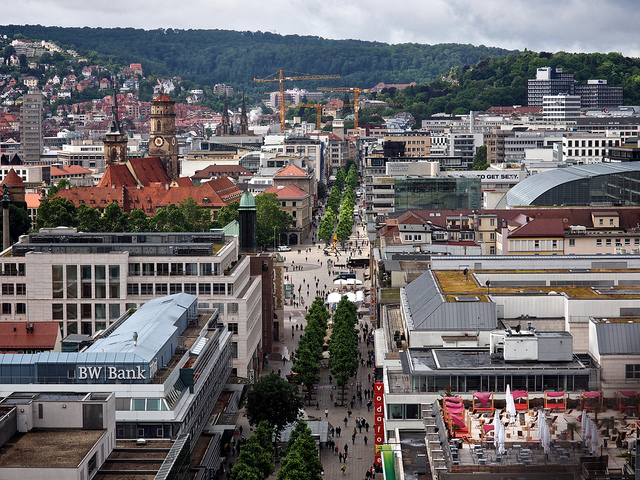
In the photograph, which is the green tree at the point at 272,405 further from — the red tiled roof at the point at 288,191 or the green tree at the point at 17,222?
the red tiled roof at the point at 288,191

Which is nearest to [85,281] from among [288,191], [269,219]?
[269,219]

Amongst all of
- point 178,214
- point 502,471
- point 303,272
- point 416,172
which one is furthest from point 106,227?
point 502,471

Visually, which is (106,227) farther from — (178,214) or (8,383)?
(8,383)

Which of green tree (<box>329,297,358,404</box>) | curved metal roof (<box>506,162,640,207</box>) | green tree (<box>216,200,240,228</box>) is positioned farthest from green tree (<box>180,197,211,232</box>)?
green tree (<box>329,297,358,404</box>)

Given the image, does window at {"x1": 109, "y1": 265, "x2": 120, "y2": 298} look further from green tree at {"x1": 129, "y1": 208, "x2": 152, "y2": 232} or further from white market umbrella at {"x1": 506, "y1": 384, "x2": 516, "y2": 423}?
green tree at {"x1": 129, "y1": 208, "x2": 152, "y2": 232}

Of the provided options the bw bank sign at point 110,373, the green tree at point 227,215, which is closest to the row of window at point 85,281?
the bw bank sign at point 110,373

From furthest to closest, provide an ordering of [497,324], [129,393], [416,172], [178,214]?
[416,172] < [178,214] < [497,324] < [129,393]
